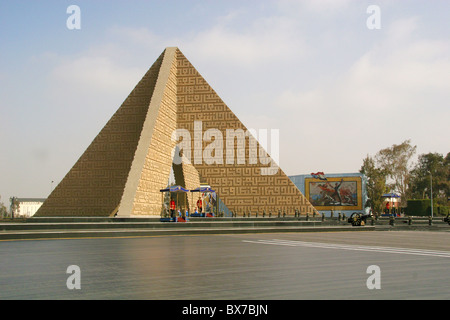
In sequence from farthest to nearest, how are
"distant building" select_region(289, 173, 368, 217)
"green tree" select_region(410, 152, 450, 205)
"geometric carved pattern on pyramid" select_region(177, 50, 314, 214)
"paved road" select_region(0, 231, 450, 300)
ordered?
"green tree" select_region(410, 152, 450, 205)
"distant building" select_region(289, 173, 368, 217)
"geometric carved pattern on pyramid" select_region(177, 50, 314, 214)
"paved road" select_region(0, 231, 450, 300)

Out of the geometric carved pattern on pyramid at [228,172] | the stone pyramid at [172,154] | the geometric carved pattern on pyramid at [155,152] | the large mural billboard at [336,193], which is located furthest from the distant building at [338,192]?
the geometric carved pattern on pyramid at [155,152]

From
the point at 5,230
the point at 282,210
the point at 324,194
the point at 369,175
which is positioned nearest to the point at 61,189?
the point at 282,210

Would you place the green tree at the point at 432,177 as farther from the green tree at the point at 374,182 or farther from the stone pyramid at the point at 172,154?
the stone pyramid at the point at 172,154

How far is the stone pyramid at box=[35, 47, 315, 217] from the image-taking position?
116ft

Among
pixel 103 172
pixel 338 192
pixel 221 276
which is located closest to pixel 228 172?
pixel 103 172

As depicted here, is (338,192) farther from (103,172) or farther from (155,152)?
(155,152)

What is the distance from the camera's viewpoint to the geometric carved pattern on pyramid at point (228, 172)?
36.6 m

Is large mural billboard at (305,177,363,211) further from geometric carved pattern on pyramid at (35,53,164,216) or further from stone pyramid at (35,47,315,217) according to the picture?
geometric carved pattern on pyramid at (35,53,164,216)

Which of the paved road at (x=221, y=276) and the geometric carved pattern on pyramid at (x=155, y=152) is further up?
the geometric carved pattern on pyramid at (x=155, y=152)

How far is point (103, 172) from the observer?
36125mm

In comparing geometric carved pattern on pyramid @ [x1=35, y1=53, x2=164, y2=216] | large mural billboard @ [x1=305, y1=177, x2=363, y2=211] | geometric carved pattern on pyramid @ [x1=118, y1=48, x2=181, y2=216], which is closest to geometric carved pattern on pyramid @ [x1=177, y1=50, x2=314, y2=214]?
geometric carved pattern on pyramid @ [x1=118, y1=48, x2=181, y2=216]

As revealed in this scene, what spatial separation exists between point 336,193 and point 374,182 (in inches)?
286

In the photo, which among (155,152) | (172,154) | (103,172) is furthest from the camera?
(172,154)
